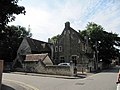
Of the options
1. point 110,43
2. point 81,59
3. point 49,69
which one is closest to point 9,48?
point 81,59

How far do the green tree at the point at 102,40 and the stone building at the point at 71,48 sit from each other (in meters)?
7.21

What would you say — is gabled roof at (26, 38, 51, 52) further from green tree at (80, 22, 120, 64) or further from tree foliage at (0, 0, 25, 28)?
tree foliage at (0, 0, 25, 28)

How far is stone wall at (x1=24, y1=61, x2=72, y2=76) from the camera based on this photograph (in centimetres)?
3091

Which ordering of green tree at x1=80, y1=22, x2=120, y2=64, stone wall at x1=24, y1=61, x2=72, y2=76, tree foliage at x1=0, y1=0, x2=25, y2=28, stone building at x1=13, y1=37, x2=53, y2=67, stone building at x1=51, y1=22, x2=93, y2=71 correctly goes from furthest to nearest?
green tree at x1=80, y1=22, x2=120, y2=64, stone building at x1=13, y1=37, x2=53, y2=67, stone building at x1=51, y1=22, x2=93, y2=71, stone wall at x1=24, y1=61, x2=72, y2=76, tree foliage at x1=0, y1=0, x2=25, y2=28

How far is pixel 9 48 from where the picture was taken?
5400cm

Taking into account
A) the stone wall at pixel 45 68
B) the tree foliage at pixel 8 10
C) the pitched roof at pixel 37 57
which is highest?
the tree foliage at pixel 8 10

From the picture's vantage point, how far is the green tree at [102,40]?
55.9 meters

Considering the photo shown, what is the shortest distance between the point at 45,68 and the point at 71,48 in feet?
51.3

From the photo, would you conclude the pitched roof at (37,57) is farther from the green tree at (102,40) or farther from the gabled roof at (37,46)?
the green tree at (102,40)

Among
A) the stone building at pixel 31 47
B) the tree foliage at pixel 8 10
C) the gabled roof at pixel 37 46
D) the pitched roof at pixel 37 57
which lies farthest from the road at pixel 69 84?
the gabled roof at pixel 37 46

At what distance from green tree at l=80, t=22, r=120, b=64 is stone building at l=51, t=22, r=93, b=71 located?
7212 mm

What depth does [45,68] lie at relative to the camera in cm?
3403

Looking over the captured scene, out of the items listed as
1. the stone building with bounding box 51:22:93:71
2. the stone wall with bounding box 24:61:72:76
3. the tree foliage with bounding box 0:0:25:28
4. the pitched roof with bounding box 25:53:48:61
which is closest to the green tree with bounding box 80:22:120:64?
the stone building with bounding box 51:22:93:71

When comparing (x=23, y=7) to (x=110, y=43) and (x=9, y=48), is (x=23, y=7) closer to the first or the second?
(x=9, y=48)
